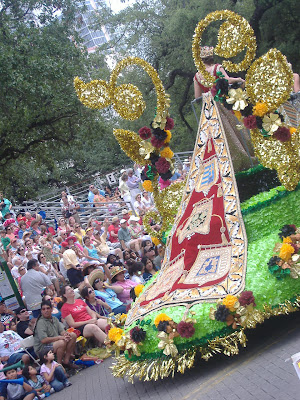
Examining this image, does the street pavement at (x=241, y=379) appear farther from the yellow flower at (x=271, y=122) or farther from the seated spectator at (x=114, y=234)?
the seated spectator at (x=114, y=234)

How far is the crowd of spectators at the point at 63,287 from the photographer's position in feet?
24.6

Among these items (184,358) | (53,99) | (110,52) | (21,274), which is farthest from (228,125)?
(110,52)

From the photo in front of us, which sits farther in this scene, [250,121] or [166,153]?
[166,153]

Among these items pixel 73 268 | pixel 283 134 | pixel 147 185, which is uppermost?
pixel 283 134

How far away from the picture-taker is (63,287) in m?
8.71

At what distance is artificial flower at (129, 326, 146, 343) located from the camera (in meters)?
Result: 6.12

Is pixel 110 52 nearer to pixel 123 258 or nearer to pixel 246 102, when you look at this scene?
pixel 123 258

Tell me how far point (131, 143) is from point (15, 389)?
13.1ft

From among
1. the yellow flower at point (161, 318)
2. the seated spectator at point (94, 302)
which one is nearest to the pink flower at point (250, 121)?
the yellow flower at point (161, 318)

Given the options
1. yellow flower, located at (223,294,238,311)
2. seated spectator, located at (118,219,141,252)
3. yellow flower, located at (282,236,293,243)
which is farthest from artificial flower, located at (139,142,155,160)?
seated spectator, located at (118,219,141,252)

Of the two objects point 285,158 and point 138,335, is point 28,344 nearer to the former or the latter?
point 138,335

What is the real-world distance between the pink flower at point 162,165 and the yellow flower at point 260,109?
225 centimetres

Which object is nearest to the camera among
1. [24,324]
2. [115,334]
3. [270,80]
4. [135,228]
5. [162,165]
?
[270,80]

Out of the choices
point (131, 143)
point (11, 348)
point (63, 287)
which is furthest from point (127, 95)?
point (11, 348)
